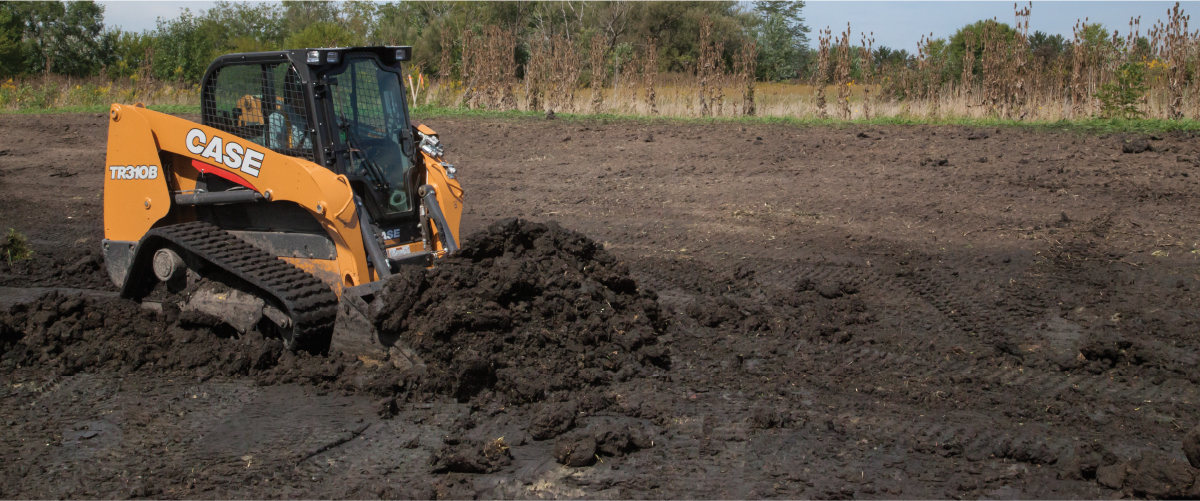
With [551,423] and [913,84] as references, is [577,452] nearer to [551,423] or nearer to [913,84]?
[551,423]

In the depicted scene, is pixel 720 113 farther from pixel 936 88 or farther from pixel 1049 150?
pixel 1049 150

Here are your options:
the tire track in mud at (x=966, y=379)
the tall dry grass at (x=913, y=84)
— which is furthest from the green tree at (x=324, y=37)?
the tire track in mud at (x=966, y=379)

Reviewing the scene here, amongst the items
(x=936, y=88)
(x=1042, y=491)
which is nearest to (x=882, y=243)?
(x=1042, y=491)

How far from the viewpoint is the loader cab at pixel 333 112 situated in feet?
16.5

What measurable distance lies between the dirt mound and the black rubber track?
52cm

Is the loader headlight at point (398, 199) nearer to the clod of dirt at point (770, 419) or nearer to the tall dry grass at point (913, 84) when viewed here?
the clod of dirt at point (770, 419)

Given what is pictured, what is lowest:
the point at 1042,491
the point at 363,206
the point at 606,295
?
the point at 1042,491

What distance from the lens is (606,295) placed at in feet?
17.2

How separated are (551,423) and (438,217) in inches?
85.7

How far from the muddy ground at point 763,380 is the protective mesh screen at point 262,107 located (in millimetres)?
1348

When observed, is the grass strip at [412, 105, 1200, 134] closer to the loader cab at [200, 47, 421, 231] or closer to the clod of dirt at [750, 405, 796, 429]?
the loader cab at [200, 47, 421, 231]

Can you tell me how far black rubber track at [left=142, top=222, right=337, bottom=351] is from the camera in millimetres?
4781

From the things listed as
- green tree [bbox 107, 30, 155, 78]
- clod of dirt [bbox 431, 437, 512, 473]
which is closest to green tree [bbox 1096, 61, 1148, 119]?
clod of dirt [bbox 431, 437, 512, 473]

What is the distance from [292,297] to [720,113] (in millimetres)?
12098
